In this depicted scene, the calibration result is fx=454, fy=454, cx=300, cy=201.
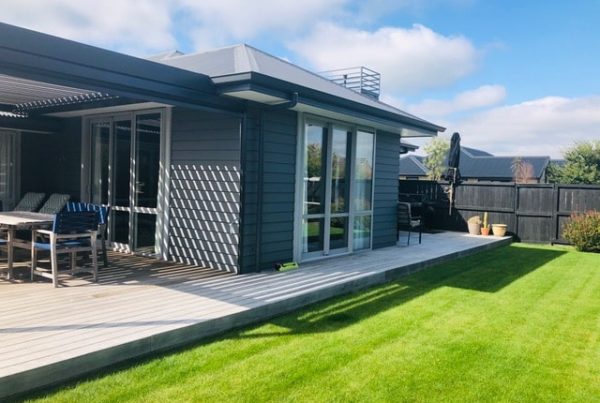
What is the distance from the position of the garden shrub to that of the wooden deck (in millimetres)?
5674

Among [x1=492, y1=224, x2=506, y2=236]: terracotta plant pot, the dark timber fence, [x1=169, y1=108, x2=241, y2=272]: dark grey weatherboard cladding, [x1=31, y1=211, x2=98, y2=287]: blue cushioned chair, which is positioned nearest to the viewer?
[x1=31, y1=211, x2=98, y2=287]: blue cushioned chair

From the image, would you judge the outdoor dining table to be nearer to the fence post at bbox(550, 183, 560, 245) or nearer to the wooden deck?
the wooden deck

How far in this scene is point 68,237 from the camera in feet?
→ 15.5

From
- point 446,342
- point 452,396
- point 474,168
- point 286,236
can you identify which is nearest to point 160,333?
point 452,396

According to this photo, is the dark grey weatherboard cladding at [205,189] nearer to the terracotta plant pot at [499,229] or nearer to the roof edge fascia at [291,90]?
the roof edge fascia at [291,90]

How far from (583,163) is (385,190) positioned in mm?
15203

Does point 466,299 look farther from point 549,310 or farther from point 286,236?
point 286,236

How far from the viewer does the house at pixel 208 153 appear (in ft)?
16.8

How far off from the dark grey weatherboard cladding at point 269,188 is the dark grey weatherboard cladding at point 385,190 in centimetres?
242

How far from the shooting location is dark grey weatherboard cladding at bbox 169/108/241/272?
5727 mm

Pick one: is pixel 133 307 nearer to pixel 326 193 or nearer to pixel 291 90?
pixel 291 90

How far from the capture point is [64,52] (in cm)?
371

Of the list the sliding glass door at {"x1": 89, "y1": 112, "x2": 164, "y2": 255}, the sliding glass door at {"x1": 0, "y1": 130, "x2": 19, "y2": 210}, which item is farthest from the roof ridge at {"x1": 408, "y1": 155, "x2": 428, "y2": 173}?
the sliding glass door at {"x1": 0, "y1": 130, "x2": 19, "y2": 210}

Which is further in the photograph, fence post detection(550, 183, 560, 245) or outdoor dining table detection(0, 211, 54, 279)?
fence post detection(550, 183, 560, 245)
